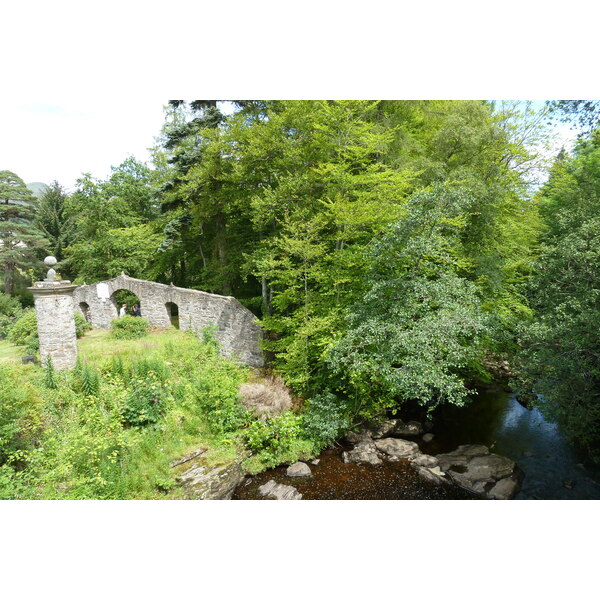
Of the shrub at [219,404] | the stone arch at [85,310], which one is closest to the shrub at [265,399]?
the shrub at [219,404]

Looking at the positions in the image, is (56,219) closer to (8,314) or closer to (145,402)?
(8,314)

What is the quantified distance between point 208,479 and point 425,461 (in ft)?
11.8

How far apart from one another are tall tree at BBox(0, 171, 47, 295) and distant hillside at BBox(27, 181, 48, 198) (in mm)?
69

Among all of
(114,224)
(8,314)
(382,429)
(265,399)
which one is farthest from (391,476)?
(114,224)

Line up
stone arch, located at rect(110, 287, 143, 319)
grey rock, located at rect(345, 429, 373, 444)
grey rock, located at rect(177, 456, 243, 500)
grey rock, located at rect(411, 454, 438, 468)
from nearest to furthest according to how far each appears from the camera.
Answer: grey rock, located at rect(177, 456, 243, 500)
grey rock, located at rect(411, 454, 438, 468)
grey rock, located at rect(345, 429, 373, 444)
stone arch, located at rect(110, 287, 143, 319)

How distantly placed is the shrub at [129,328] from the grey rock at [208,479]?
4.36 m

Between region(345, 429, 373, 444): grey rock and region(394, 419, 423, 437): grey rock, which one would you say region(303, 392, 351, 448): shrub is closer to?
region(345, 429, 373, 444): grey rock

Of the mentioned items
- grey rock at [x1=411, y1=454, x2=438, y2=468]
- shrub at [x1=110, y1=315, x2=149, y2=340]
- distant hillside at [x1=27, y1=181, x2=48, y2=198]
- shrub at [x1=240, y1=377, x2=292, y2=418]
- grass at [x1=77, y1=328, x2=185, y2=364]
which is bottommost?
grey rock at [x1=411, y1=454, x2=438, y2=468]

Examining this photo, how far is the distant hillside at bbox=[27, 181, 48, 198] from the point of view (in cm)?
530

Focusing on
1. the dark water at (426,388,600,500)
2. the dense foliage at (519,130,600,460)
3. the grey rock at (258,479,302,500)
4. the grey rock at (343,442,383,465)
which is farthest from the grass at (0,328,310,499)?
the dense foliage at (519,130,600,460)

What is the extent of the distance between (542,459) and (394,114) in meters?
7.62

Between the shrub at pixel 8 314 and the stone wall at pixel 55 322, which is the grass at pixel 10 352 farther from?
the stone wall at pixel 55 322

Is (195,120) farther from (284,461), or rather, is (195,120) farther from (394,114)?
(284,461)

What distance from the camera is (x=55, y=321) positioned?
5.72 meters
